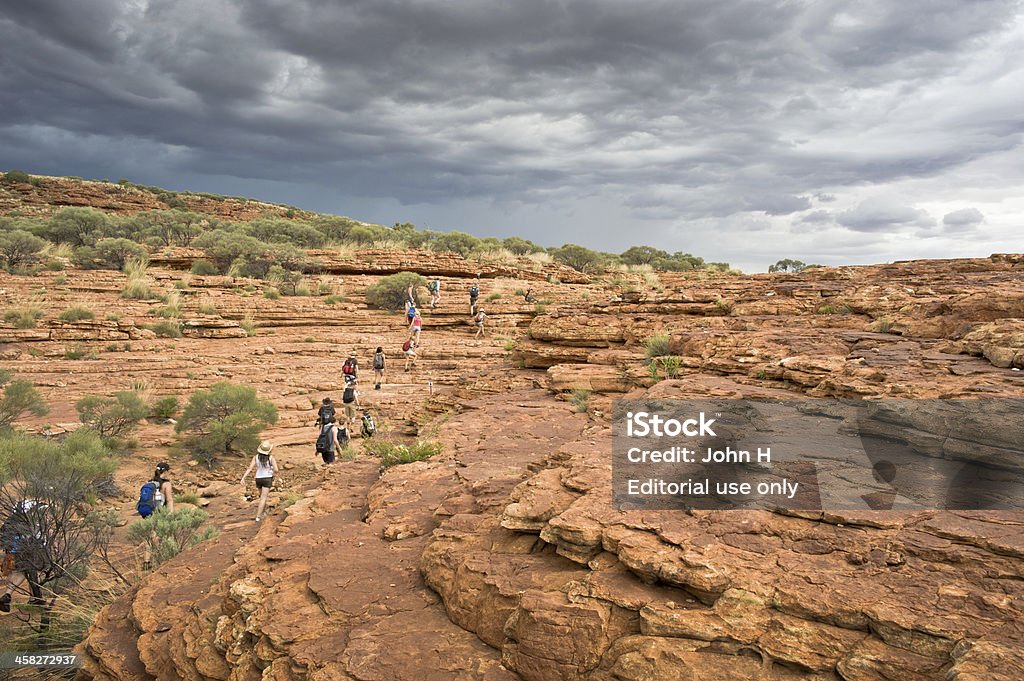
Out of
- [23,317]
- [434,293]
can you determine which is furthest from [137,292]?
[434,293]

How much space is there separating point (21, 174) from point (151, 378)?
5768 cm

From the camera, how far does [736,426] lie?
18.1ft

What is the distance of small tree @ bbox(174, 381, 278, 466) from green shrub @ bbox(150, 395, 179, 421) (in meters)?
0.75

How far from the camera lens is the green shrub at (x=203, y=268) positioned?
31312mm

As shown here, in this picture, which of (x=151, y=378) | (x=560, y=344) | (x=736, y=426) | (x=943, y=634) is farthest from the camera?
(x=151, y=378)

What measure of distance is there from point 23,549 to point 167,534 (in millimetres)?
1835

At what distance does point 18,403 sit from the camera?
13977 millimetres

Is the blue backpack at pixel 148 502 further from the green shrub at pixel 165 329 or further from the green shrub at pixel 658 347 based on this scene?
the green shrub at pixel 165 329

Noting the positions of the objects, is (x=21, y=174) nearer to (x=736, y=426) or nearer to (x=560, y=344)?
(x=560, y=344)

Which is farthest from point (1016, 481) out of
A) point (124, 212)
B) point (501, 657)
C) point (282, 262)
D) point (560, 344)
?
point (124, 212)

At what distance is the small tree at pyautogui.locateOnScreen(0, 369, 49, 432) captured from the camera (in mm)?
13820

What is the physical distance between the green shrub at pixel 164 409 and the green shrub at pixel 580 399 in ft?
40.6

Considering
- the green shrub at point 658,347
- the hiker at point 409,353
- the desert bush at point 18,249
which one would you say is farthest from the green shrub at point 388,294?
the green shrub at point 658,347

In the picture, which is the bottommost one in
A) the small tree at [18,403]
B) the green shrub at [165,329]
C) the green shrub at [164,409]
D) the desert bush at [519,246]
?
the green shrub at [164,409]
